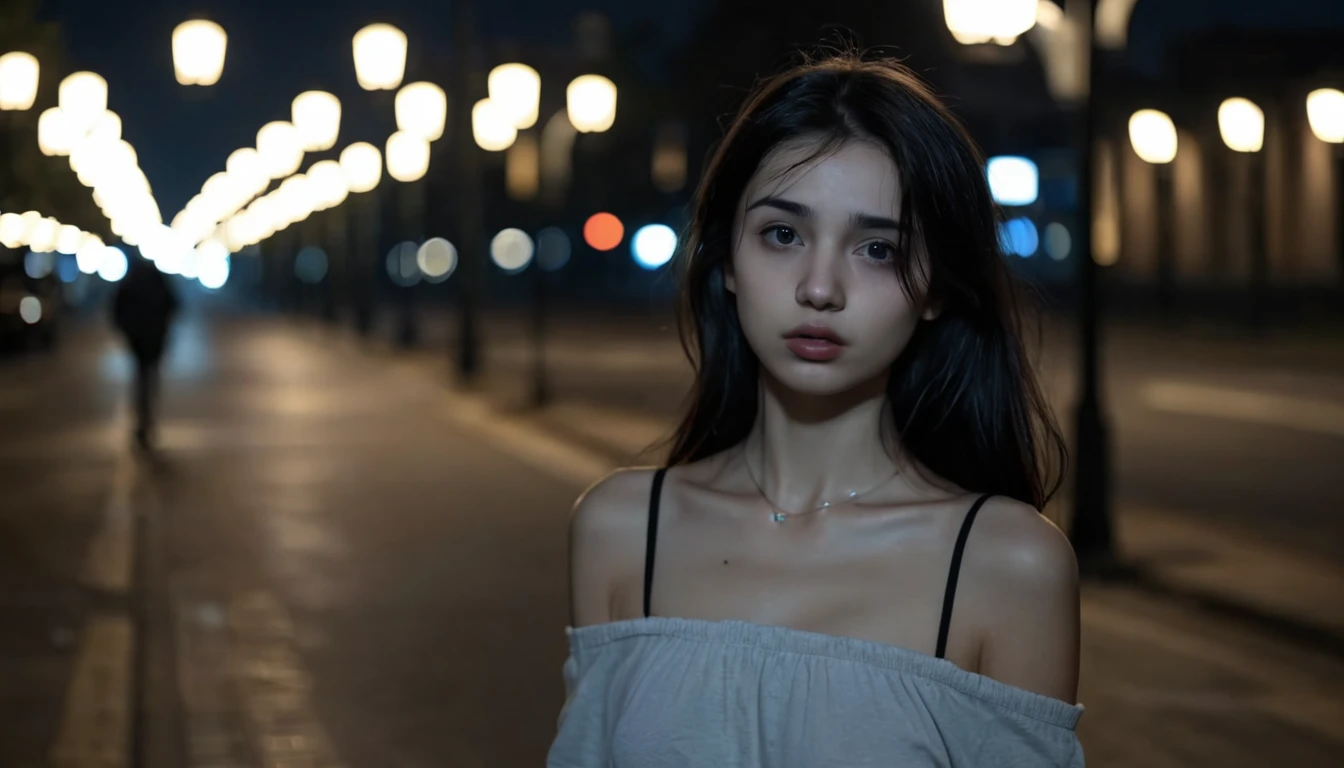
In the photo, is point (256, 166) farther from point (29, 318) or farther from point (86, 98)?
point (86, 98)

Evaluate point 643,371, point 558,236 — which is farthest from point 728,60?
point 643,371

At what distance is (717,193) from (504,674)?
6.08m

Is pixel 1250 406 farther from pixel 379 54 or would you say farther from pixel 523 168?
pixel 523 168

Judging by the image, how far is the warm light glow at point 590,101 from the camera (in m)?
26.5

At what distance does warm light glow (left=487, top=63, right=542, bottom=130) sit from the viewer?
93.5 feet

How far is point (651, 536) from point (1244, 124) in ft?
71.9

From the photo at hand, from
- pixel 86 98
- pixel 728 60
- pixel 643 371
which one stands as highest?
pixel 728 60

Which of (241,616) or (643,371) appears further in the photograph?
(643,371)

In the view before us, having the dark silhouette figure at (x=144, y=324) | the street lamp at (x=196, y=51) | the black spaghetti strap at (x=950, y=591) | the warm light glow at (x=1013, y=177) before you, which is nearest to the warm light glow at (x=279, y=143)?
the street lamp at (x=196, y=51)

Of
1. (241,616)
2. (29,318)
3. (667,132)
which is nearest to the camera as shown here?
(241,616)

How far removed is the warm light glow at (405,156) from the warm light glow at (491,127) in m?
7.09

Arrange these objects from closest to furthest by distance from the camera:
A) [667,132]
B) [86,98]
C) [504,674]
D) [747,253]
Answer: [747,253]
[504,674]
[86,98]
[667,132]

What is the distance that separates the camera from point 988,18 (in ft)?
44.8

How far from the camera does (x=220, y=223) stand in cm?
10969
